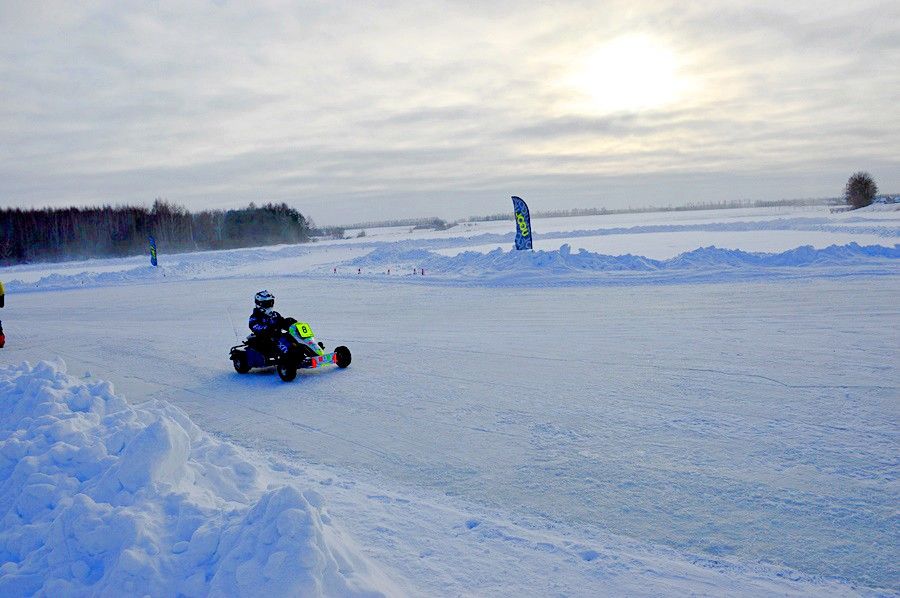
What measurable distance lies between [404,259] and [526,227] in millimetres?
7968

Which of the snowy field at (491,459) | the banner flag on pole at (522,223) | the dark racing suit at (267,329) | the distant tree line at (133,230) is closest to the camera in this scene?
the snowy field at (491,459)

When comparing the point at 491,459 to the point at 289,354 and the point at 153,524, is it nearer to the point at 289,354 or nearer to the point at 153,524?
the point at 153,524

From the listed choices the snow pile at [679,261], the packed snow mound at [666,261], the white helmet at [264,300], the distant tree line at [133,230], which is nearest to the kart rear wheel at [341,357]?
the white helmet at [264,300]

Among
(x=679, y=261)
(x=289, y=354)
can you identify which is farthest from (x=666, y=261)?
(x=289, y=354)

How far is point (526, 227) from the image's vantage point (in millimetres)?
27078

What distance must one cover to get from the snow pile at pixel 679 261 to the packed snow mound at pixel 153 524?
1672 centimetres

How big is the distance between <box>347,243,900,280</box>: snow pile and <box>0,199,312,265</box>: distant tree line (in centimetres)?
5618

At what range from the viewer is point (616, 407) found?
7.51 metres

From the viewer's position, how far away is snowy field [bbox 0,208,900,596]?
398 cm

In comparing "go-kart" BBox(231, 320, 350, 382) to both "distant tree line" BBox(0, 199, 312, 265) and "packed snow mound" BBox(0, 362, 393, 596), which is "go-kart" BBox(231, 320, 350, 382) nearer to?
"packed snow mound" BBox(0, 362, 393, 596)

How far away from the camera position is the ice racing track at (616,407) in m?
4.87

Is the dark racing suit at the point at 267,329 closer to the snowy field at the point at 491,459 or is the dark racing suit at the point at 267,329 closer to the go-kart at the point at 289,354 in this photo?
the go-kart at the point at 289,354

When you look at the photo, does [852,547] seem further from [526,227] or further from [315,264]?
[315,264]

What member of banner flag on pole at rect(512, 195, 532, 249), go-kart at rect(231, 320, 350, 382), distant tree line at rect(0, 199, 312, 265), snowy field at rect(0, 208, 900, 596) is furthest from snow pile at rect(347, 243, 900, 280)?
distant tree line at rect(0, 199, 312, 265)
